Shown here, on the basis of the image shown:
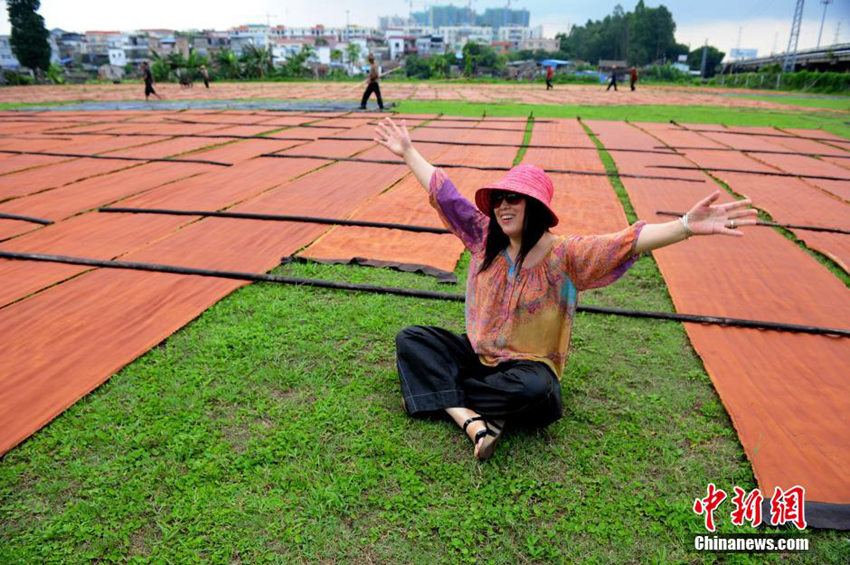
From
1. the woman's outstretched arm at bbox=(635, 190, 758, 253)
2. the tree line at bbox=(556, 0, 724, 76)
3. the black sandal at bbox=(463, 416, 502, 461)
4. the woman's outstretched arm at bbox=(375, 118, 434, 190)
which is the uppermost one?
the tree line at bbox=(556, 0, 724, 76)

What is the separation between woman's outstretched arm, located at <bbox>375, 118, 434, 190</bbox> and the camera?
2.13 meters

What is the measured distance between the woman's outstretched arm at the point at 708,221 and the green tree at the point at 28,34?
4085cm

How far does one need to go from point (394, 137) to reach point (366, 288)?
1122 millimetres

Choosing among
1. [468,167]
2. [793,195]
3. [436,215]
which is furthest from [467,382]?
[793,195]

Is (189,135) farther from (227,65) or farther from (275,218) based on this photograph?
(227,65)

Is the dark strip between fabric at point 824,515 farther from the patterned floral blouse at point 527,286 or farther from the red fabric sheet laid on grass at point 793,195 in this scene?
the red fabric sheet laid on grass at point 793,195

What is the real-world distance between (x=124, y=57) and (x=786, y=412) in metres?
82.3

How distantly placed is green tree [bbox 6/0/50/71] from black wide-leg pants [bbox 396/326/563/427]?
1583 inches

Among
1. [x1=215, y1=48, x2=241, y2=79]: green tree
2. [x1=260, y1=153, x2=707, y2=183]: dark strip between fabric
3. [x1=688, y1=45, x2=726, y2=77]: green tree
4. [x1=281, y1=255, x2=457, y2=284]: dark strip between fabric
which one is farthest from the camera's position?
[x1=688, y1=45, x2=726, y2=77]: green tree

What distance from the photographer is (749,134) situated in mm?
9422

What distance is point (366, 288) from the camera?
3119mm

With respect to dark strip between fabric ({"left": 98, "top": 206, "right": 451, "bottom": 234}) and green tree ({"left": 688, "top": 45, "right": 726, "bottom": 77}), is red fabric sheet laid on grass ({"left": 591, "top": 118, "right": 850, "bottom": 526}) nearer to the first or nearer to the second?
dark strip between fabric ({"left": 98, "top": 206, "right": 451, "bottom": 234})

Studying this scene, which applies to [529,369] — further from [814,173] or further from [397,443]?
[814,173]

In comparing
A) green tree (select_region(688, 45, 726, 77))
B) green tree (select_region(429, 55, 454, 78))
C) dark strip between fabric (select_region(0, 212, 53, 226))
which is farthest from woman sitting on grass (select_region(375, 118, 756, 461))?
green tree (select_region(688, 45, 726, 77))
